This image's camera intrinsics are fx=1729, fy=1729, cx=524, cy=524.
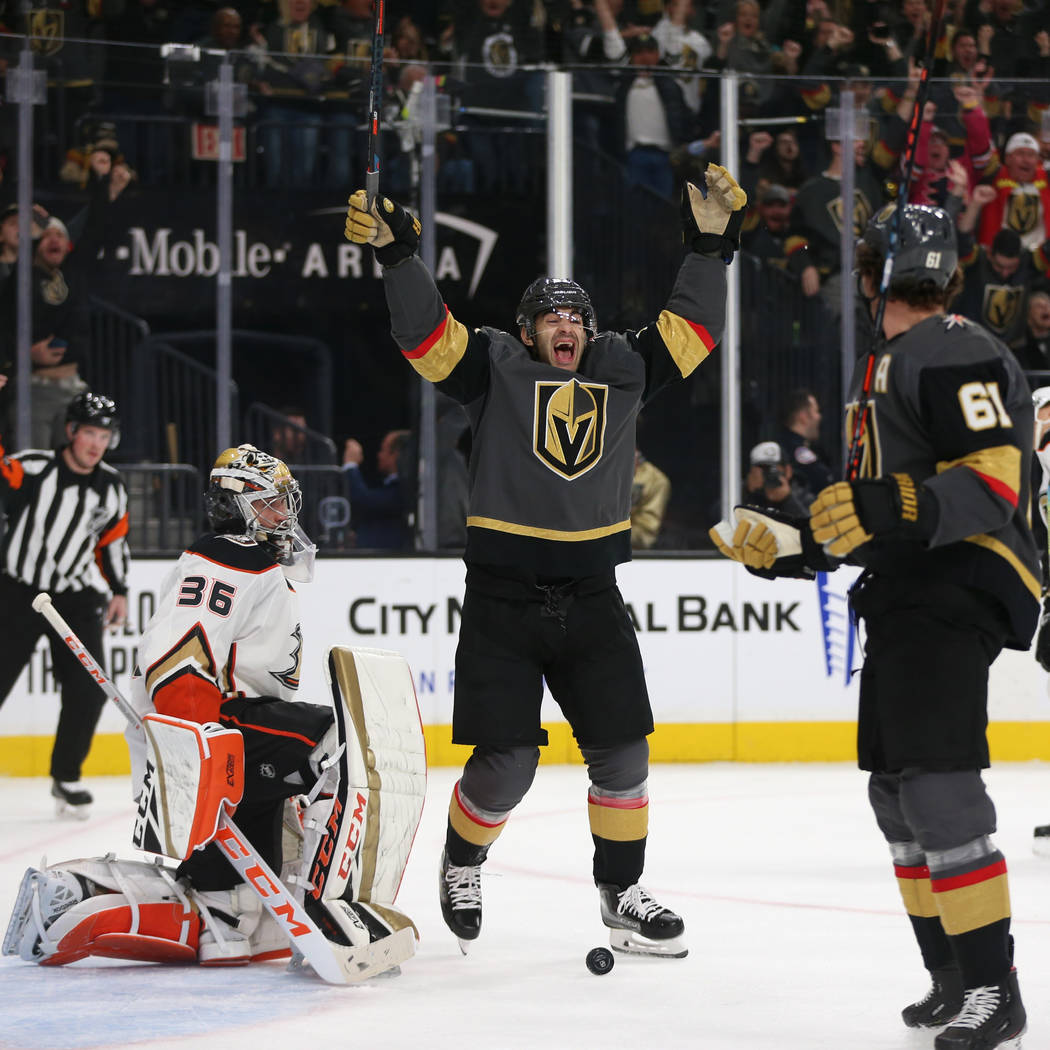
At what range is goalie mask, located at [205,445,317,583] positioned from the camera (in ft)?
11.0

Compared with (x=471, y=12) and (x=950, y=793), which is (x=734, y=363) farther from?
(x=950, y=793)

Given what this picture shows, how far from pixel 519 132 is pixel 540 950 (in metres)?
4.50

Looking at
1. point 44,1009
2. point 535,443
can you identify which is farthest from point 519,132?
point 44,1009

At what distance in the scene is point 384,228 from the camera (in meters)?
3.11

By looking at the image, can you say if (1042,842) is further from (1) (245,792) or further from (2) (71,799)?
(2) (71,799)

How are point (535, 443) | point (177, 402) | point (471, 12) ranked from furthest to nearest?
point (471, 12), point (177, 402), point (535, 443)

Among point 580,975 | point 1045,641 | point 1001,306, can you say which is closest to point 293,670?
point 580,975

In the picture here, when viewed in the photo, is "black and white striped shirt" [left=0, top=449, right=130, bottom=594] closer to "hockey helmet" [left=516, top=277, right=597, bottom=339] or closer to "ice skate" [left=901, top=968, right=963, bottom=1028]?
"hockey helmet" [left=516, top=277, right=597, bottom=339]

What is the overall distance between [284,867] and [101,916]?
0.35 m

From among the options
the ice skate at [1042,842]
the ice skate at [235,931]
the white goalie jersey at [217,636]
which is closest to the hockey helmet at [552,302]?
the white goalie jersey at [217,636]

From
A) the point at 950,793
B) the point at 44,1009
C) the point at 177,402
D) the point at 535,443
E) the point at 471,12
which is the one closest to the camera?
the point at 950,793

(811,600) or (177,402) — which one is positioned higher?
(177,402)

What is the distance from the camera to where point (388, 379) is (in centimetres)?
741

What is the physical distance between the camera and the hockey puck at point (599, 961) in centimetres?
318
